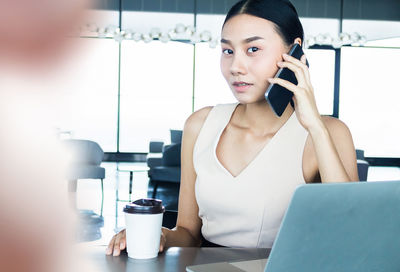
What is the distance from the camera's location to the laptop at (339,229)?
0.85 metres

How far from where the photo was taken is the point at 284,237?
2.81 ft

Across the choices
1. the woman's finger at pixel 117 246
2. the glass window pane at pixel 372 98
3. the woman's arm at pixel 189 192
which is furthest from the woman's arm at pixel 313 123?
the glass window pane at pixel 372 98

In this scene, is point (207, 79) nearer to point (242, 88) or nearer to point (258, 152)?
point (258, 152)

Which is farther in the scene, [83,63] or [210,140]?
[210,140]

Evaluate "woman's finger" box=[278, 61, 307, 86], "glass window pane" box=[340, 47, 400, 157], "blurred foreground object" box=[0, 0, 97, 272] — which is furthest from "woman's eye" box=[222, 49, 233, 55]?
→ "glass window pane" box=[340, 47, 400, 157]

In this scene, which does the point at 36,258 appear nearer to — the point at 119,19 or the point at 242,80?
→ the point at 242,80

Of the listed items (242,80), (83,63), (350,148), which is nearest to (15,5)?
(83,63)

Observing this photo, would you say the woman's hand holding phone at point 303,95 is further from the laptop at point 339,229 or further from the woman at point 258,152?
the laptop at point 339,229

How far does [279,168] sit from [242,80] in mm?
362

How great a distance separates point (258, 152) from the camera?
6.21ft

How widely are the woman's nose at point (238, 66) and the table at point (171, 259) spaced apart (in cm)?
64

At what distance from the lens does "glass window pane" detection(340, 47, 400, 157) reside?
1241cm

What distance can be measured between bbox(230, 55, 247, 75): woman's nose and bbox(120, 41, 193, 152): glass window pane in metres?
10.6

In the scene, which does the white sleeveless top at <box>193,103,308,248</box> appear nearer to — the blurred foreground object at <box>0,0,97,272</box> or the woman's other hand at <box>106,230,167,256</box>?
the woman's other hand at <box>106,230,167,256</box>
